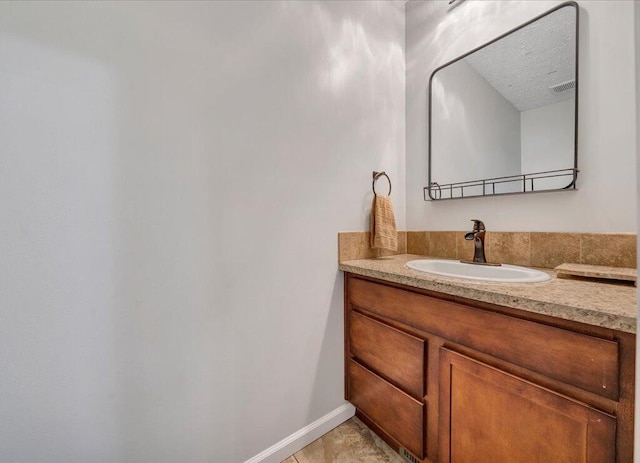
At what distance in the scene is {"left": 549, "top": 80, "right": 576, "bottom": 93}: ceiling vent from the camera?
1068mm

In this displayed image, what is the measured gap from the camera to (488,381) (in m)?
0.81

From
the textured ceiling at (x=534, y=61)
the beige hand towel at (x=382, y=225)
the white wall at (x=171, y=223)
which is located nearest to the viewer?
the white wall at (x=171, y=223)

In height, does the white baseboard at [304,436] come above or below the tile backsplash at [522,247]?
below

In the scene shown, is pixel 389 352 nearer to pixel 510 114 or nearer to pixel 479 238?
pixel 479 238

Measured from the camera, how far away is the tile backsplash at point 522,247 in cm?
99

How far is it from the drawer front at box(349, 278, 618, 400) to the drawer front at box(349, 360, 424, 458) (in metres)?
0.33

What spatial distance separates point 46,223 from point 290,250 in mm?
794

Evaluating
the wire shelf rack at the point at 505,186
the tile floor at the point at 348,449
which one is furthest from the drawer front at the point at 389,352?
the wire shelf rack at the point at 505,186

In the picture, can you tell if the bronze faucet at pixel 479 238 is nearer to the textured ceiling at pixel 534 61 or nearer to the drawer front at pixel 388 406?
the textured ceiling at pixel 534 61

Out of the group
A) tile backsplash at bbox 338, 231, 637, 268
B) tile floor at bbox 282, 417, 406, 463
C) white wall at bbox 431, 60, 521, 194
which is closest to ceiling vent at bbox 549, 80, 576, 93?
white wall at bbox 431, 60, 521, 194

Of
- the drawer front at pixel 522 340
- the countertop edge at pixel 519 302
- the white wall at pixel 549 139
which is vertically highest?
the white wall at pixel 549 139

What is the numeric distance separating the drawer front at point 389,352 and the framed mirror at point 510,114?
85 centimetres

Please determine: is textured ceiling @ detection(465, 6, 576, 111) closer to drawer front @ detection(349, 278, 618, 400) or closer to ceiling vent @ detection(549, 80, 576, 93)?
ceiling vent @ detection(549, 80, 576, 93)

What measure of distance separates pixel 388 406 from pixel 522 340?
69 cm
